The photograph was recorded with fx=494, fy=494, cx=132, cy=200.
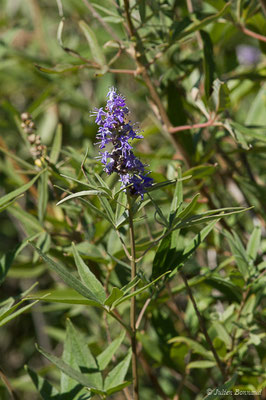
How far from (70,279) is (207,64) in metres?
0.56

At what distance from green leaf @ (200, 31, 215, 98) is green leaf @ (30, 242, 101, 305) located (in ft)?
1.62

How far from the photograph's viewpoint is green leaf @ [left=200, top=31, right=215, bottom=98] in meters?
0.99

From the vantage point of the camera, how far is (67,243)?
3.52ft

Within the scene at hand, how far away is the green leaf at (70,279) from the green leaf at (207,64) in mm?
495

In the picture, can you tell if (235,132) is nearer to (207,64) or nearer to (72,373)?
(207,64)

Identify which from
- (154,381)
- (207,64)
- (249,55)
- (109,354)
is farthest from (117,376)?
(249,55)

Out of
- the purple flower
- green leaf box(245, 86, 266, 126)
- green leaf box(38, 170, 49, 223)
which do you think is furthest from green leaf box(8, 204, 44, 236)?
the purple flower

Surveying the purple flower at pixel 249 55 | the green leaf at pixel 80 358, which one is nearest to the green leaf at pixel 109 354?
the green leaf at pixel 80 358

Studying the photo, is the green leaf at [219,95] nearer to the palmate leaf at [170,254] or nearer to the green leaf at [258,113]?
the palmate leaf at [170,254]

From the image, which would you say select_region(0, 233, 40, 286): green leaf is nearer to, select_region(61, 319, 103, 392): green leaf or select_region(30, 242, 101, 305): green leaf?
select_region(61, 319, 103, 392): green leaf

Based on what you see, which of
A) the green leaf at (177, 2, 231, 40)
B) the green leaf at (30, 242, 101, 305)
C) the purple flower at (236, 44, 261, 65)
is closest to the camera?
the green leaf at (30, 242, 101, 305)

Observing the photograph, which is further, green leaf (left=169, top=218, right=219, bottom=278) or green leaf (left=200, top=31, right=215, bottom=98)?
green leaf (left=200, top=31, right=215, bottom=98)

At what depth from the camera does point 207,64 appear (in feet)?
3.28

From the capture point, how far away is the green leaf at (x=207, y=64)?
0.99m
